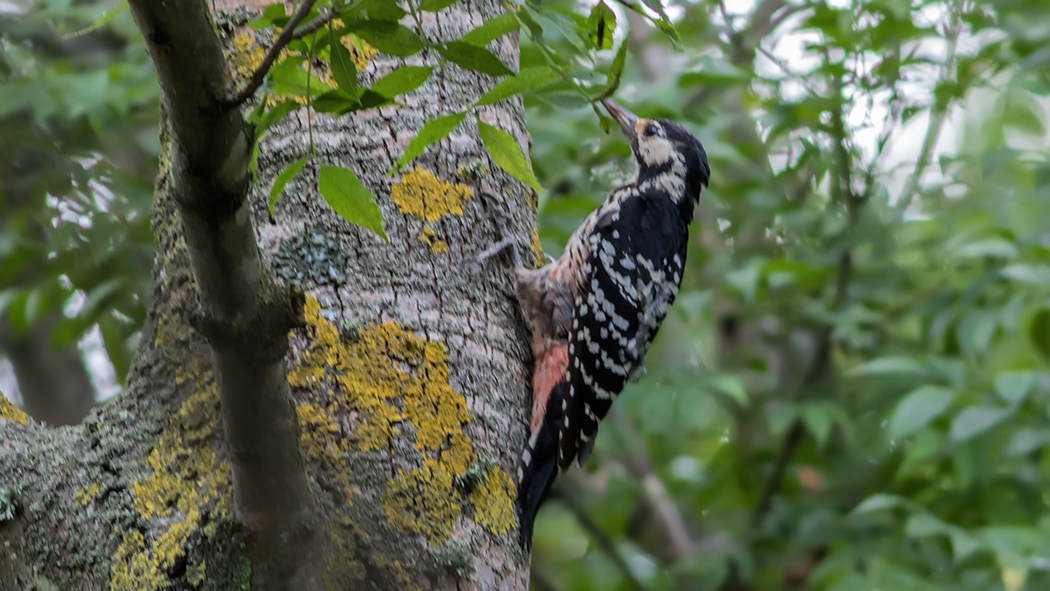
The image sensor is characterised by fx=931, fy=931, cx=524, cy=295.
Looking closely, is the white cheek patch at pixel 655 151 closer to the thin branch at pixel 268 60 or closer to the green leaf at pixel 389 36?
the green leaf at pixel 389 36

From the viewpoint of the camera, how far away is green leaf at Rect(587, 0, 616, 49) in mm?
1276

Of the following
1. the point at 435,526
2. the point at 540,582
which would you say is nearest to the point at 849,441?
the point at 540,582

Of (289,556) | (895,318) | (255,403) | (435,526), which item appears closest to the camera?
(255,403)

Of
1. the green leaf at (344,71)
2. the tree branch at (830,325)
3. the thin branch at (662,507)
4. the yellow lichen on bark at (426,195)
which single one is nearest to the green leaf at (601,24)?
the green leaf at (344,71)

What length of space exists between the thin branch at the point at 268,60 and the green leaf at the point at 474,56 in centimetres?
19

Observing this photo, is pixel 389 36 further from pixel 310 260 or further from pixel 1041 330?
pixel 1041 330

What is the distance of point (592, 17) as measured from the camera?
1.29m

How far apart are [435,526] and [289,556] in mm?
291

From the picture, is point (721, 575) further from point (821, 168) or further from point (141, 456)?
point (141, 456)

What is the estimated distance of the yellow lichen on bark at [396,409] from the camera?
1.60m

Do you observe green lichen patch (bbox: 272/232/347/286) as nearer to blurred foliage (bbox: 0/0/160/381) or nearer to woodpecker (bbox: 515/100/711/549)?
woodpecker (bbox: 515/100/711/549)

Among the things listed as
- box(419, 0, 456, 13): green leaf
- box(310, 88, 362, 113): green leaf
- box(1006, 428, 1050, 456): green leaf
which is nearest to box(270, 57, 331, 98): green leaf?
box(310, 88, 362, 113): green leaf

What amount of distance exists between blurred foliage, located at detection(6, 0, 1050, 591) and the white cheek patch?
132mm

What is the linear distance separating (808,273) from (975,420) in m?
0.82
